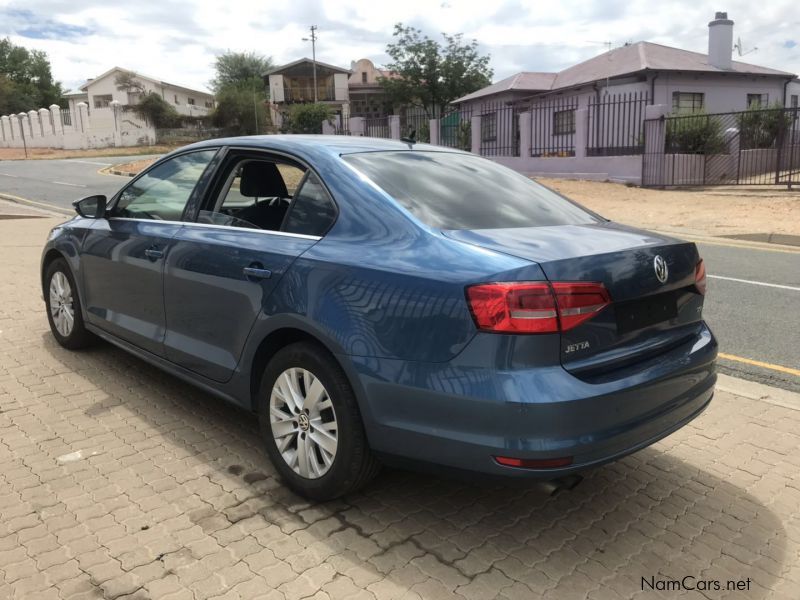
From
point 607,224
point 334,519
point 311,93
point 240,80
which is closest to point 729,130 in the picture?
point 607,224

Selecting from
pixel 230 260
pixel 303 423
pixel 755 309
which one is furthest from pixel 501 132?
pixel 303 423

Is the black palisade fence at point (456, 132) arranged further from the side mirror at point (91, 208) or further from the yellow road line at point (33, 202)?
the side mirror at point (91, 208)

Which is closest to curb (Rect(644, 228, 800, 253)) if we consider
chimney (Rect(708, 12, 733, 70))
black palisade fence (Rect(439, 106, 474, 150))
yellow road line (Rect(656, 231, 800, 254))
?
yellow road line (Rect(656, 231, 800, 254))

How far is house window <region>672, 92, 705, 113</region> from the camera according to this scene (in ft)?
90.8

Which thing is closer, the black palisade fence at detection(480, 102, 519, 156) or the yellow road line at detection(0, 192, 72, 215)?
the yellow road line at detection(0, 192, 72, 215)

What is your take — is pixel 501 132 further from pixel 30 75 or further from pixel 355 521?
pixel 30 75

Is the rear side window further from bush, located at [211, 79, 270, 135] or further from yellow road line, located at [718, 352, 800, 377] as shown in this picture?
bush, located at [211, 79, 270, 135]

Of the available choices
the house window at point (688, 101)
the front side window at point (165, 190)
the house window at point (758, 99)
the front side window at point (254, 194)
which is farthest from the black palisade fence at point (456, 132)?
the front side window at point (254, 194)

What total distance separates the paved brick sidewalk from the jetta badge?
3.57ft

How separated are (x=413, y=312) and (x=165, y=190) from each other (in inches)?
91.6

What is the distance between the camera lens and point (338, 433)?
292 cm

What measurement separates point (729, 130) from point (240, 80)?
68551 millimetres

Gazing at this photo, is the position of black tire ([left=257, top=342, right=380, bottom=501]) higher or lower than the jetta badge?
lower

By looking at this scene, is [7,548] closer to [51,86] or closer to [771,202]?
[771,202]
